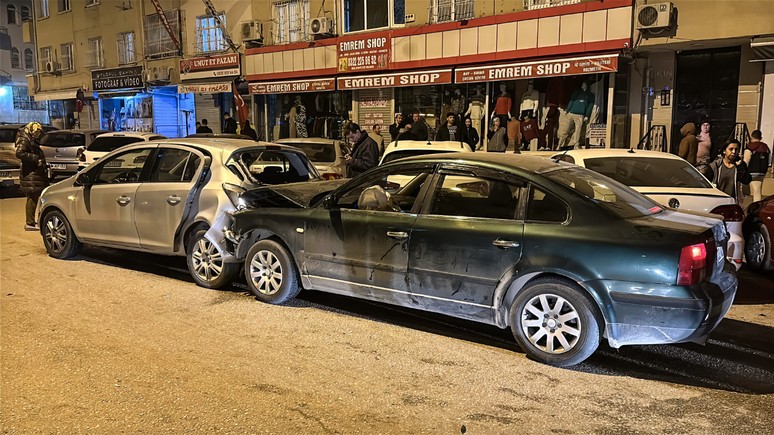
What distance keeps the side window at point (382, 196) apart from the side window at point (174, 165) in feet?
7.40

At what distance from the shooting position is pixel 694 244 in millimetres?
4352

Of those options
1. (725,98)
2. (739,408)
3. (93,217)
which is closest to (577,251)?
(739,408)

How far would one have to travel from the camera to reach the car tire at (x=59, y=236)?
8336 millimetres

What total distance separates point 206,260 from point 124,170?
256cm

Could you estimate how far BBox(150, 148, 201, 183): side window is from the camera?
23.9 feet

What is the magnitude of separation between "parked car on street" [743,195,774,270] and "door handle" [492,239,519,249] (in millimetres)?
4596

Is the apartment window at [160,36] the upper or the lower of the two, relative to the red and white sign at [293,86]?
upper

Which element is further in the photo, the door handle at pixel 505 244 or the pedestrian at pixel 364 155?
the pedestrian at pixel 364 155

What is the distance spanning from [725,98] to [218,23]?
1549 cm

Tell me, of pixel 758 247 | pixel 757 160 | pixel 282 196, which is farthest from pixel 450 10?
pixel 282 196

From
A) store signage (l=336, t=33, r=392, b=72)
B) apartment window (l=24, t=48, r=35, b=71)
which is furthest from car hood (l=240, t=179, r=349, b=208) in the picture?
apartment window (l=24, t=48, r=35, b=71)

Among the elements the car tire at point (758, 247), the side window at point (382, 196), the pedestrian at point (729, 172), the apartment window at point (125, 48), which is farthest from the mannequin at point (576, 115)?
the apartment window at point (125, 48)

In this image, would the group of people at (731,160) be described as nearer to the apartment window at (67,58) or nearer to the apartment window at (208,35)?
the apartment window at (208,35)

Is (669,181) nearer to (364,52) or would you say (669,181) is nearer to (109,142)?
(364,52)
